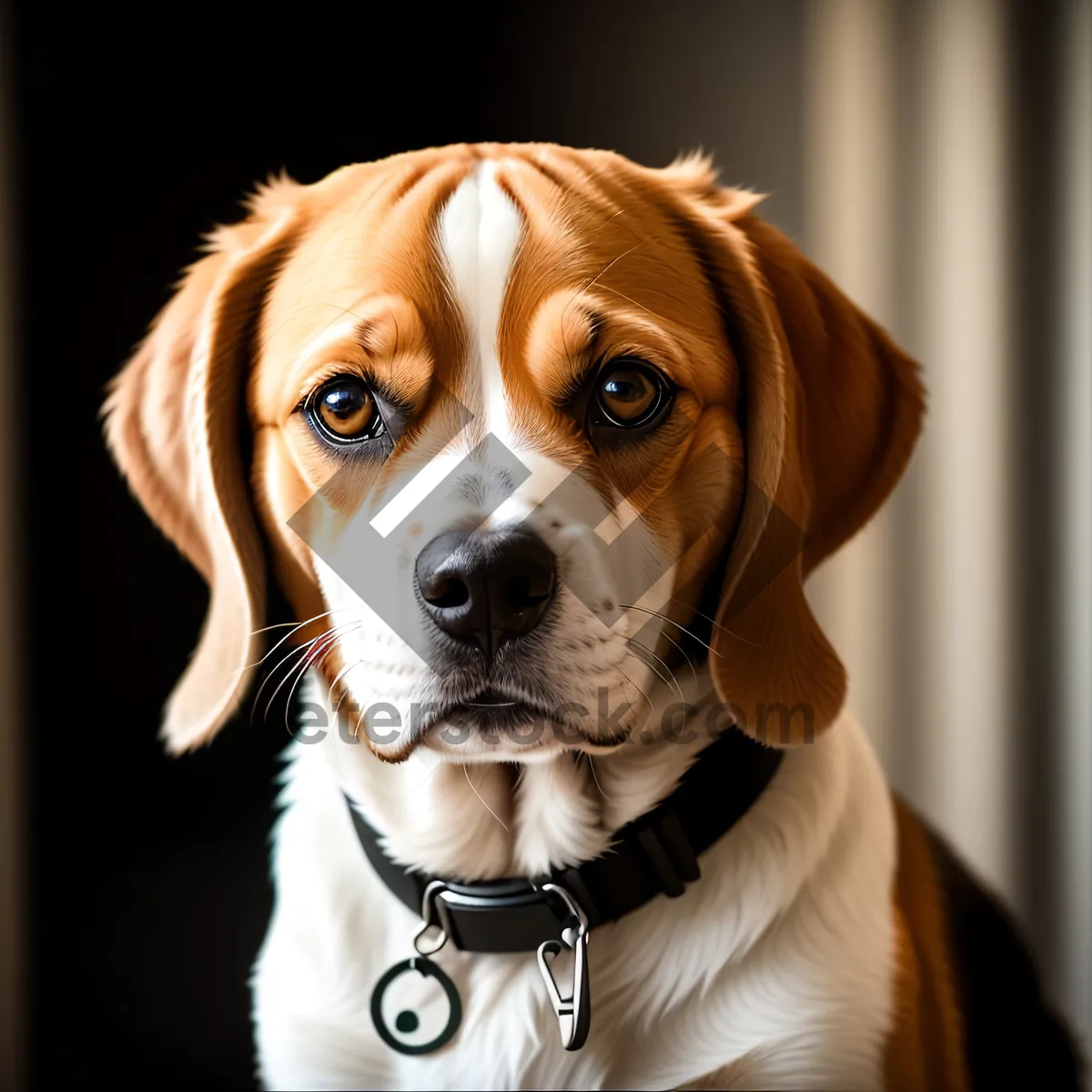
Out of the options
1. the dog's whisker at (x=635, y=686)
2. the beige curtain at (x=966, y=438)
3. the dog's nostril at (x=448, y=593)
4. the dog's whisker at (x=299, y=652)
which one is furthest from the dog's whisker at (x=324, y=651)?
the beige curtain at (x=966, y=438)

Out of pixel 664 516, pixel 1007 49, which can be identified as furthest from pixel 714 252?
pixel 1007 49

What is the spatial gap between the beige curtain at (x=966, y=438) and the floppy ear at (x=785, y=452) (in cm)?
23

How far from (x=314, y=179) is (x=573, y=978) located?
2.87ft

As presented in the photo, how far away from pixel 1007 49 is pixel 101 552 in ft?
4.22

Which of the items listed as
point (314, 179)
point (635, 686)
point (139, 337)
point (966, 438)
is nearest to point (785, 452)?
point (635, 686)

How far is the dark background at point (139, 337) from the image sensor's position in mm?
1260

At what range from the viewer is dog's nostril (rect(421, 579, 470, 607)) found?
33.1 inches

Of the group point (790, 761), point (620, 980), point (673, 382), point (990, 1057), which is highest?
point (673, 382)

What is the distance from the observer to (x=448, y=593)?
85 cm

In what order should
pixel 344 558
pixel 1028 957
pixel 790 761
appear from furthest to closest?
pixel 1028 957
pixel 790 761
pixel 344 558

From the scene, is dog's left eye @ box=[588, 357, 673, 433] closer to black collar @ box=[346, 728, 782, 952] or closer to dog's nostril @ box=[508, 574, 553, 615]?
dog's nostril @ box=[508, 574, 553, 615]

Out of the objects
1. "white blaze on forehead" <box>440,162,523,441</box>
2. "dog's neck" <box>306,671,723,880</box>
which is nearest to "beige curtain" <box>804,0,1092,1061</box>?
"dog's neck" <box>306,671,723,880</box>

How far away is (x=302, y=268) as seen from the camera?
41.5 inches

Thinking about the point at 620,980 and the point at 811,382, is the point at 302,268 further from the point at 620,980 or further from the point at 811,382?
Result: the point at 620,980
